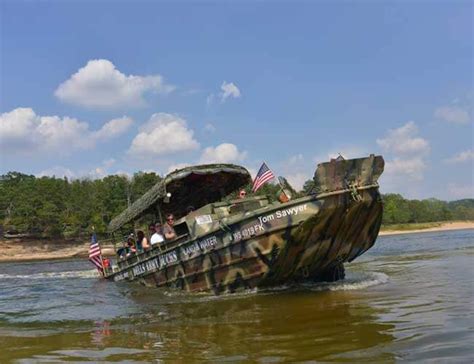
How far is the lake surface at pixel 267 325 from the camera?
19.0ft

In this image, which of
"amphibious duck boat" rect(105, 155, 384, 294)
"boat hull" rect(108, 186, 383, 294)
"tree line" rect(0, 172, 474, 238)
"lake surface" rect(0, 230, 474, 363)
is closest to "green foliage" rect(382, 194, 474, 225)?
"tree line" rect(0, 172, 474, 238)

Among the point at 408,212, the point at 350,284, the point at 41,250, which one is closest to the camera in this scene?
the point at 350,284

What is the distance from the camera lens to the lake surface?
19.0 feet

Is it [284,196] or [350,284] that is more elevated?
[284,196]

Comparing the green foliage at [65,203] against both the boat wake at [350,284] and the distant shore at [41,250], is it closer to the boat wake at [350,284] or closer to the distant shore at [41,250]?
the distant shore at [41,250]

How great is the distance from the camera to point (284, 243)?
10078 mm

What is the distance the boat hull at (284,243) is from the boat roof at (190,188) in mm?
1722

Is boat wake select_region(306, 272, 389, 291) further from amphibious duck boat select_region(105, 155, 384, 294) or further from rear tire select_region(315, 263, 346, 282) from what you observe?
amphibious duck boat select_region(105, 155, 384, 294)

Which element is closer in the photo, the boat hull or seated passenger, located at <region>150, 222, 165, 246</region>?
the boat hull

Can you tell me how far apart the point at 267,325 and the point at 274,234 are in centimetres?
278

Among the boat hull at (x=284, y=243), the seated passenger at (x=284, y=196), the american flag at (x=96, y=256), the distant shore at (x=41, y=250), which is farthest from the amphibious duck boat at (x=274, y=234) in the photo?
the distant shore at (x=41, y=250)

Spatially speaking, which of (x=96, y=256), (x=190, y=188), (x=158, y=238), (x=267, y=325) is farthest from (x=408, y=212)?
(x=267, y=325)

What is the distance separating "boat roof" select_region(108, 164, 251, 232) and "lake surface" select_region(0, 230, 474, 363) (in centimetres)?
253

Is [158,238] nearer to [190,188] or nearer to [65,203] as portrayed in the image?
[190,188]
